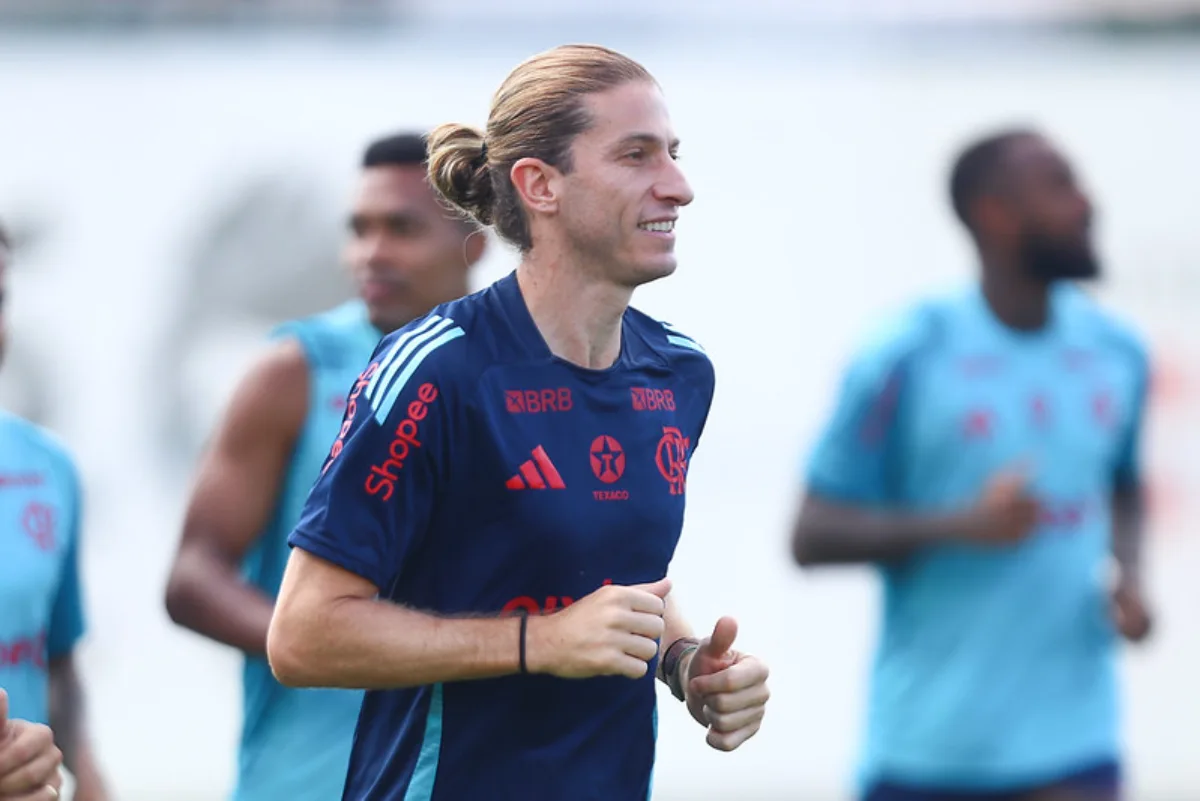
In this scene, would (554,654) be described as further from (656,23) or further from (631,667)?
(656,23)

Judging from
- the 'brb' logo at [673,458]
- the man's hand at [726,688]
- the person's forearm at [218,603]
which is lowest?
the man's hand at [726,688]

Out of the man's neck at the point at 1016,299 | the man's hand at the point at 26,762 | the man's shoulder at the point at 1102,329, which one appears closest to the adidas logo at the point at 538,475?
the man's hand at the point at 26,762

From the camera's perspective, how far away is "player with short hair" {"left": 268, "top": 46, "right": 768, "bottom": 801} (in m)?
2.70

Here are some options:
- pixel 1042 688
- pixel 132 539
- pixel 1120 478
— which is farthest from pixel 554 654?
pixel 132 539

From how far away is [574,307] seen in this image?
2.97 m

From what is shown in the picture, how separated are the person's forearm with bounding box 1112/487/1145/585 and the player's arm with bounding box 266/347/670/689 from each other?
2759mm

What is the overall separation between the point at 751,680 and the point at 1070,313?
2.82 metres

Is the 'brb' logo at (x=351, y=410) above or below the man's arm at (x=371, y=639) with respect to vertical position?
above

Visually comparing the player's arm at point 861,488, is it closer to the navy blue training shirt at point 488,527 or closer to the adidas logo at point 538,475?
the navy blue training shirt at point 488,527

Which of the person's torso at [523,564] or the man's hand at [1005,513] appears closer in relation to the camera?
the person's torso at [523,564]

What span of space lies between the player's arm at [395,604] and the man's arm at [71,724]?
1329mm

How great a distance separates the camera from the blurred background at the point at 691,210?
700cm

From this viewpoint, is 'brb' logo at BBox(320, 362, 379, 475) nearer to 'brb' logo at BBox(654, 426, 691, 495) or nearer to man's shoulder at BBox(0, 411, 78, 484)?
'brb' logo at BBox(654, 426, 691, 495)

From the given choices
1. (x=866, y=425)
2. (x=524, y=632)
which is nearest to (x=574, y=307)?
(x=524, y=632)
